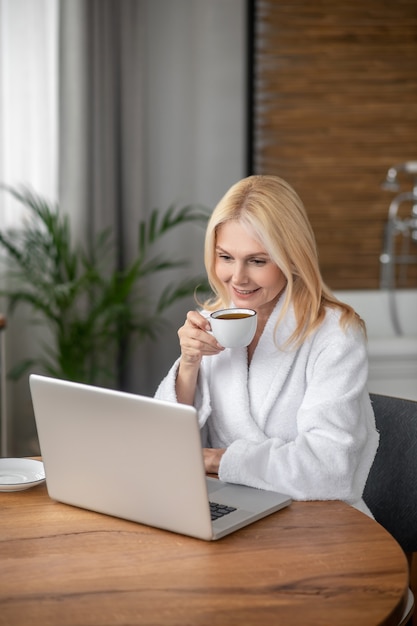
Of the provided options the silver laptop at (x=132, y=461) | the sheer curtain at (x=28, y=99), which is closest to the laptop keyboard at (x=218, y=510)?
the silver laptop at (x=132, y=461)

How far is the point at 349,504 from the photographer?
164cm

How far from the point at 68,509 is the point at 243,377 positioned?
494 millimetres

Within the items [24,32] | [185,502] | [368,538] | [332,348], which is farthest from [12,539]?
[24,32]

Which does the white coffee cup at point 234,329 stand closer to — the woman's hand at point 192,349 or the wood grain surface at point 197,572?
the woman's hand at point 192,349

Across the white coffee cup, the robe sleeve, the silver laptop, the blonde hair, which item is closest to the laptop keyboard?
the silver laptop

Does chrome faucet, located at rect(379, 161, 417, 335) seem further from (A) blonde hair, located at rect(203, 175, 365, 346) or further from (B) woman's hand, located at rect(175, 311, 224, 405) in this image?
(B) woman's hand, located at rect(175, 311, 224, 405)

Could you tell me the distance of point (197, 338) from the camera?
1.78 metres

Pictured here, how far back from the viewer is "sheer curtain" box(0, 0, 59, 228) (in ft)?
12.4

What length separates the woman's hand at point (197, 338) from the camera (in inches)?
70.2

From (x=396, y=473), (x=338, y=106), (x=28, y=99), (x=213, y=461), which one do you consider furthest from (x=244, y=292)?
(x=338, y=106)

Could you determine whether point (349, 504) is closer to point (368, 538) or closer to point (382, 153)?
point (368, 538)

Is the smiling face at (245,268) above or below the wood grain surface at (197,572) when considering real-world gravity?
above

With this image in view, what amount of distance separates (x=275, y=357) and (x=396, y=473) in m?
0.32

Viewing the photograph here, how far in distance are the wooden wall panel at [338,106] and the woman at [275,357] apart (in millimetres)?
2305
